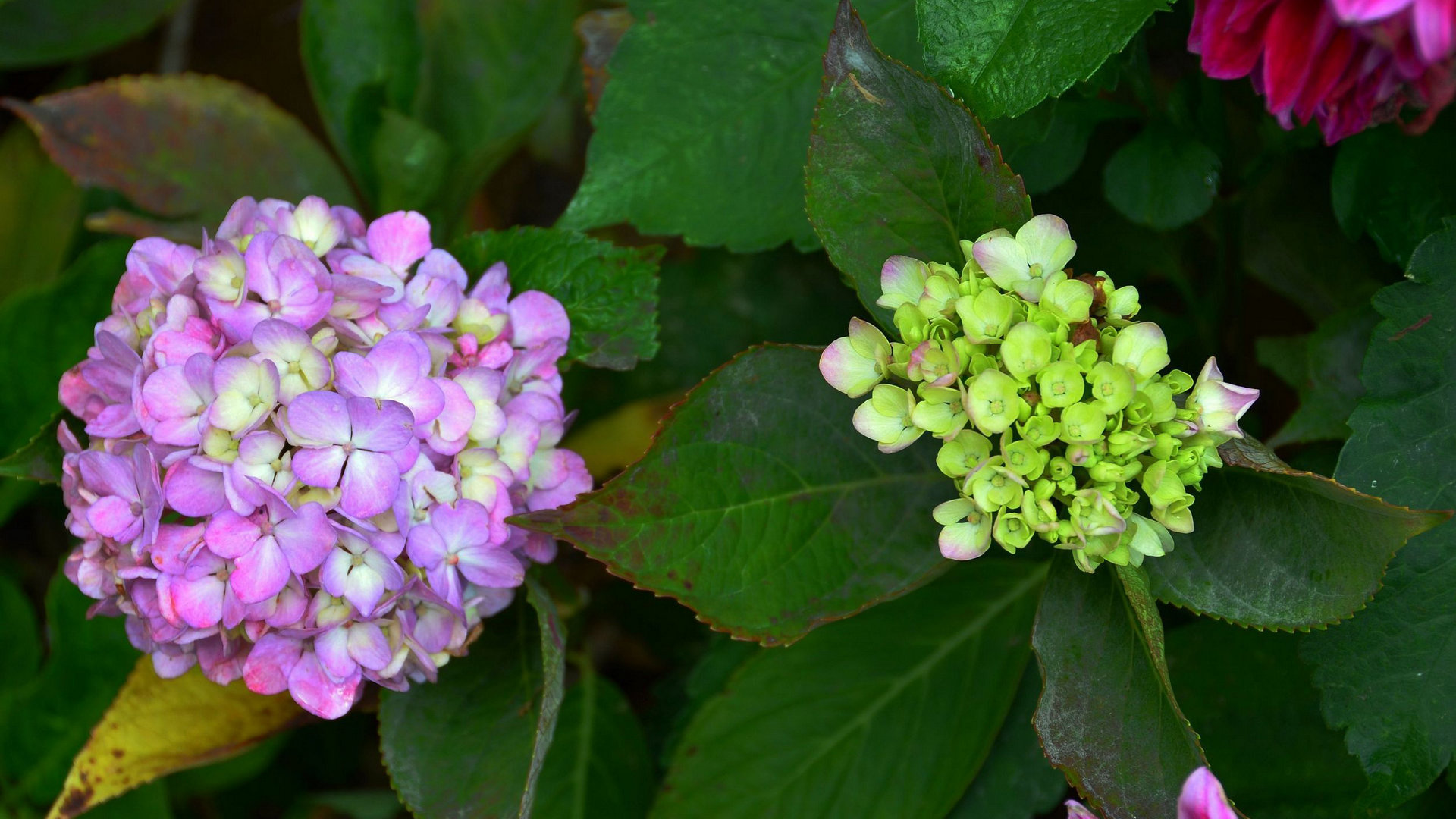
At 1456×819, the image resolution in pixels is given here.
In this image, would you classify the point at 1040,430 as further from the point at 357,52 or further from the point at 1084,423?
the point at 357,52

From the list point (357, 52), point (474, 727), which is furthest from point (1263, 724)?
point (357, 52)

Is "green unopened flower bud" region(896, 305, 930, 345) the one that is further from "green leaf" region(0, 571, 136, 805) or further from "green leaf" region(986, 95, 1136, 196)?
"green leaf" region(0, 571, 136, 805)

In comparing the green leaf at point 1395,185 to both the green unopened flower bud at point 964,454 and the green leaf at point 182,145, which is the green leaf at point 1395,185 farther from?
the green leaf at point 182,145

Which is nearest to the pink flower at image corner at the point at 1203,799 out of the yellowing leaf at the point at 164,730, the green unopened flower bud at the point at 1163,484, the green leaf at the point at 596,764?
the green unopened flower bud at the point at 1163,484

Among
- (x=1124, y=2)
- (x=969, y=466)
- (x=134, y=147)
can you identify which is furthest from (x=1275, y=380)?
(x=134, y=147)

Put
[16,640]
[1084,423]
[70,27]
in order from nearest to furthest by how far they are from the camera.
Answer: [1084,423], [16,640], [70,27]

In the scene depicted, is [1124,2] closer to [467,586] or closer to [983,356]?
[983,356]
